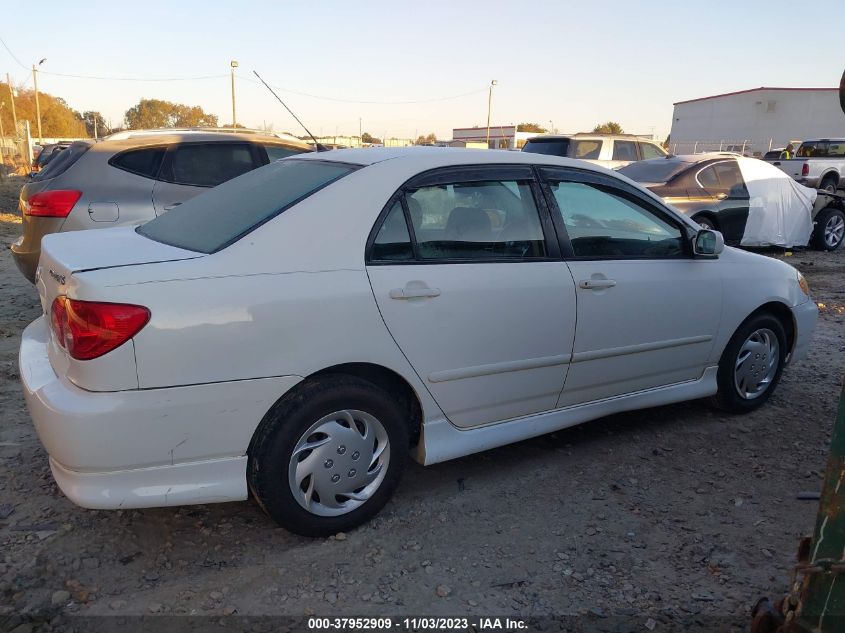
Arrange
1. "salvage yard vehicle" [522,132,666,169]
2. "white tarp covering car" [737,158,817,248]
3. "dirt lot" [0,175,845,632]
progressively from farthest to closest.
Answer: "salvage yard vehicle" [522,132,666,169], "white tarp covering car" [737,158,817,248], "dirt lot" [0,175,845,632]

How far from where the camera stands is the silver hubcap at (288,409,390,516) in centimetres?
275

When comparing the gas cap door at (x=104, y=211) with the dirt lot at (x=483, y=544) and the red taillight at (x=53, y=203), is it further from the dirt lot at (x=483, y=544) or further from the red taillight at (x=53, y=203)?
the dirt lot at (x=483, y=544)

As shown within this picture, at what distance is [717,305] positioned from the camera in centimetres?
397

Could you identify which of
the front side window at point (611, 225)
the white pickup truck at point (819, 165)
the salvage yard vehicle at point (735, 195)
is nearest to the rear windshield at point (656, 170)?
the salvage yard vehicle at point (735, 195)

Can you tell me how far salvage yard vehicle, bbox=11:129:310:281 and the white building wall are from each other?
1622 inches

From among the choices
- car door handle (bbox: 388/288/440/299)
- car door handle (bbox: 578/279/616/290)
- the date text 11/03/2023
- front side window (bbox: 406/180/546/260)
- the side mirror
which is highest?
front side window (bbox: 406/180/546/260)

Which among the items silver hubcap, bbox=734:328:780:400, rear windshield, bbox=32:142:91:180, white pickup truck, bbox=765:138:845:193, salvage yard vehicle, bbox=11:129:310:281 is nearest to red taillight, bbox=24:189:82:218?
salvage yard vehicle, bbox=11:129:310:281

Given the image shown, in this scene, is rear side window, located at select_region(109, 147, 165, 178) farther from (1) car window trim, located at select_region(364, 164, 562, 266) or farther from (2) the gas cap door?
(1) car window trim, located at select_region(364, 164, 562, 266)

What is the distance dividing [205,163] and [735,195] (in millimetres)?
7422

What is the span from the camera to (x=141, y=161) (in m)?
5.81

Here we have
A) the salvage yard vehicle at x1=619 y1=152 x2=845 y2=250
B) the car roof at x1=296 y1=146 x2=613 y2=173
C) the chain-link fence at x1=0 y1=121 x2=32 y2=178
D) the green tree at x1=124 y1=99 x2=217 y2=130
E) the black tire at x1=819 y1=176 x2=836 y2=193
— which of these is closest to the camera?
the car roof at x1=296 y1=146 x2=613 y2=173

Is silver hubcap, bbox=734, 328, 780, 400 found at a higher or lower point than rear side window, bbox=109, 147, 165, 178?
lower

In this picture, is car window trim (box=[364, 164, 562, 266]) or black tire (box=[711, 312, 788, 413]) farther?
black tire (box=[711, 312, 788, 413])

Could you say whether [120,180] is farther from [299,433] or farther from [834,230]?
[834,230]
